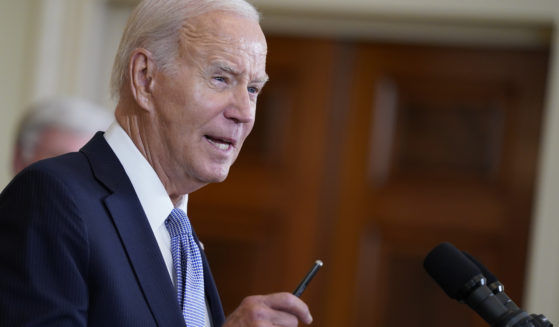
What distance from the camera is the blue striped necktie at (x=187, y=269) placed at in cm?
141

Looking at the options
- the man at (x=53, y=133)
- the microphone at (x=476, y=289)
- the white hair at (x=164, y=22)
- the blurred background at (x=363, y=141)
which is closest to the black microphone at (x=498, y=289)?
the microphone at (x=476, y=289)

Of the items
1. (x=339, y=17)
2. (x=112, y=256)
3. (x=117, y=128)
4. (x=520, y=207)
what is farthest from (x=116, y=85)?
(x=520, y=207)

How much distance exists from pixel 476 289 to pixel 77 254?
597mm

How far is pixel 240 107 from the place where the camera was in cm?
144

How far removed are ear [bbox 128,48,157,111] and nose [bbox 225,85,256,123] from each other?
0.14 meters

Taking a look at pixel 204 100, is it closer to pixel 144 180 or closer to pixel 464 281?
pixel 144 180

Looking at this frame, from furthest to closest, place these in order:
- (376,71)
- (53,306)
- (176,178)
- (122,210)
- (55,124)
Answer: (376,71) → (55,124) → (176,178) → (122,210) → (53,306)

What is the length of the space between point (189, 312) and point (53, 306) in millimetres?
288

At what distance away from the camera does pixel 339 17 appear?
3.62 m

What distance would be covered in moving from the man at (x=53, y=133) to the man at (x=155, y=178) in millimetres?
1106

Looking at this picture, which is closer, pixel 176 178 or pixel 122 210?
pixel 122 210

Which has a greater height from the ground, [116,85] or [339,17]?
[339,17]

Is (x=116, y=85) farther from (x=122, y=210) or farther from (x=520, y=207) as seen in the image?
(x=520, y=207)

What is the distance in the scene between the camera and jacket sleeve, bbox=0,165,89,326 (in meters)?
1.18
